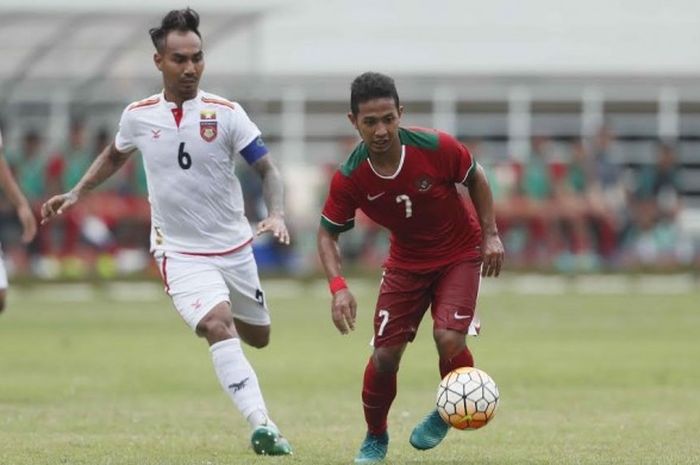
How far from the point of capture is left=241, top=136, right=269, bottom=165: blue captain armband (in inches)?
461

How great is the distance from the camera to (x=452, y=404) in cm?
1023

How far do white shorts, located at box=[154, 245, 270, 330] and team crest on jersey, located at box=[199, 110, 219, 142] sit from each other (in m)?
0.80

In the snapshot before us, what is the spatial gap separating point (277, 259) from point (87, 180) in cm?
2168

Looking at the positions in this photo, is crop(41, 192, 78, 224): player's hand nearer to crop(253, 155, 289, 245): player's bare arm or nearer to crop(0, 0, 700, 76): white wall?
crop(253, 155, 289, 245): player's bare arm

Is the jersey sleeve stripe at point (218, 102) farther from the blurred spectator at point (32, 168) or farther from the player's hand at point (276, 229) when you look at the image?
the blurred spectator at point (32, 168)

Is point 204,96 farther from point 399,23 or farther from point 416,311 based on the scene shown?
point 399,23

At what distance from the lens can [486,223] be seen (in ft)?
35.3

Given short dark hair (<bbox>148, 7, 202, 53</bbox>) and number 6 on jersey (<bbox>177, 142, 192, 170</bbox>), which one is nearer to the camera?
short dark hair (<bbox>148, 7, 202, 53</bbox>)

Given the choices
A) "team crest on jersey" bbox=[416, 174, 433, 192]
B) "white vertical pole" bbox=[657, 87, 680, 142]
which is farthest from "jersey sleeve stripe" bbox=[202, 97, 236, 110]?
"white vertical pole" bbox=[657, 87, 680, 142]

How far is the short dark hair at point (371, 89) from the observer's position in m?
10.4

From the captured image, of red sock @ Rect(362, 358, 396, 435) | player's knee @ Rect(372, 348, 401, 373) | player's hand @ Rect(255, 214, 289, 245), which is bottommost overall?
Result: red sock @ Rect(362, 358, 396, 435)

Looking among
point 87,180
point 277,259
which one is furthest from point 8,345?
point 277,259

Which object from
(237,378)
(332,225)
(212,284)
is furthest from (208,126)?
(237,378)

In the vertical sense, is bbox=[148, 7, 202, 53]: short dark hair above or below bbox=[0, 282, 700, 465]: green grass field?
above
